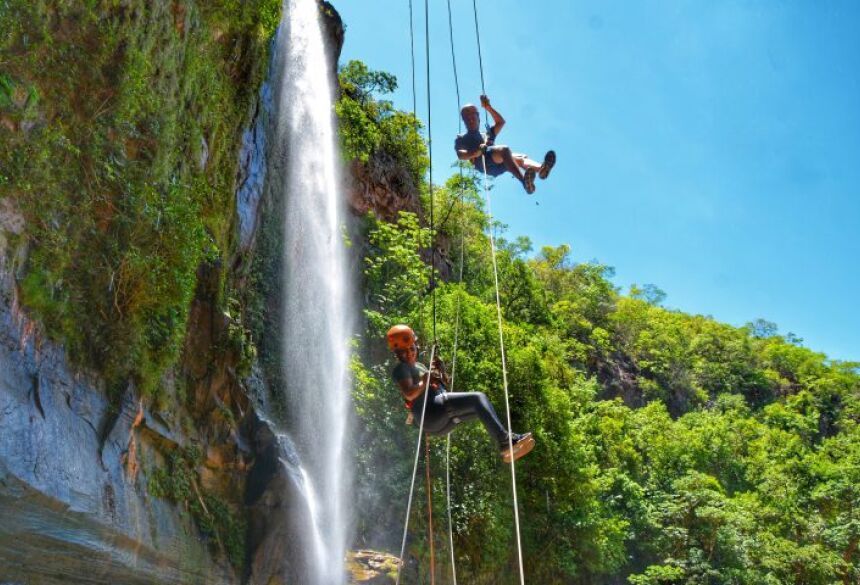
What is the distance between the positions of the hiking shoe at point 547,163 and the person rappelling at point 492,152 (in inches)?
2.9

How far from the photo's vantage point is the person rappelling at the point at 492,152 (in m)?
10.7

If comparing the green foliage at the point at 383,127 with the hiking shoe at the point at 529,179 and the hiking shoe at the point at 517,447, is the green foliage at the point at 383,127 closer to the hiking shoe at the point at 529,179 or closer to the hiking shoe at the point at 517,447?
the hiking shoe at the point at 529,179

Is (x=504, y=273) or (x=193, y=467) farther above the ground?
(x=504, y=273)

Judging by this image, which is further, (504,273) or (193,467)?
(504,273)

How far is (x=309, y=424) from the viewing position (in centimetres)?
1562

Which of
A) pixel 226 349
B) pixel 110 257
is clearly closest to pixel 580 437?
pixel 226 349

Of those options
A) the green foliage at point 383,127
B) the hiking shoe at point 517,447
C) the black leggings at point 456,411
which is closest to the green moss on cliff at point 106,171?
the black leggings at point 456,411

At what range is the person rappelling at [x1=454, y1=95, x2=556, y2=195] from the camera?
420 inches

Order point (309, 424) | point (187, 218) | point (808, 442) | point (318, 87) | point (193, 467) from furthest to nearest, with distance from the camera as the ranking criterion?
point (808, 442), point (318, 87), point (309, 424), point (193, 467), point (187, 218)

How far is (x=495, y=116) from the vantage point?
34.6 feet

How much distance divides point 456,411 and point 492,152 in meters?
4.83

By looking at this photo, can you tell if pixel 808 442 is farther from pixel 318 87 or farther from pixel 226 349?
pixel 226 349

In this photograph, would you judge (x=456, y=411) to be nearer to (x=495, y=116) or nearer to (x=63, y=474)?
(x=63, y=474)

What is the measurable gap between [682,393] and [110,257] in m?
42.4
